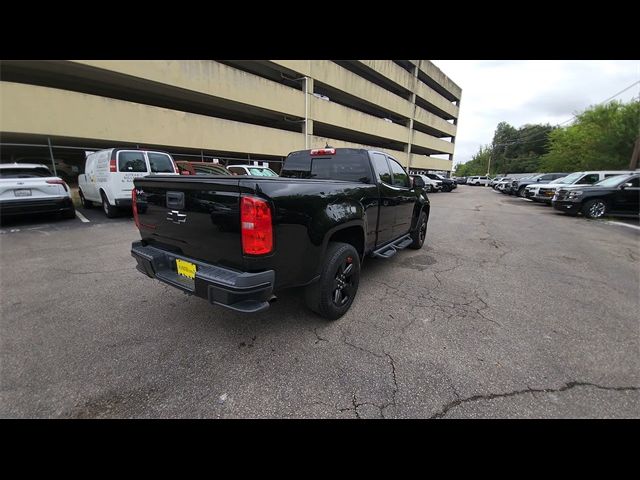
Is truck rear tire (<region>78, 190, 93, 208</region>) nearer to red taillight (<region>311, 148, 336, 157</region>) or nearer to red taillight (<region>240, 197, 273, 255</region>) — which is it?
red taillight (<region>311, 148, 336, 157</region>)

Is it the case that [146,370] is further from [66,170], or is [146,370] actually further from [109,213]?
[66,170]

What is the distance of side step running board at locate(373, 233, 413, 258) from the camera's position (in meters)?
3.79

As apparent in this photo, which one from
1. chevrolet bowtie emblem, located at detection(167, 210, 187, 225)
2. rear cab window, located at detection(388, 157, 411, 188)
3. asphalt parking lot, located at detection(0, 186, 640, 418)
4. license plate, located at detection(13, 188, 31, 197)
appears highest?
rear cab window, located at detection(388, 157, 411, 188)

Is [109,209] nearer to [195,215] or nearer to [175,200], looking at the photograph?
[175,200]

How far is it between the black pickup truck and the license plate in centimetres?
607

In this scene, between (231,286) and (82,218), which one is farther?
(82,218)

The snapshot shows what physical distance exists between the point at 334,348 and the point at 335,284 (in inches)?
25.8

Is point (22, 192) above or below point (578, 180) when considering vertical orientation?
below

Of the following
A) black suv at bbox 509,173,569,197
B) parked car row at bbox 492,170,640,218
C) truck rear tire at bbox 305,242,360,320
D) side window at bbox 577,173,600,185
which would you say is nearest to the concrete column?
black suv at bbox 509,173,569,197

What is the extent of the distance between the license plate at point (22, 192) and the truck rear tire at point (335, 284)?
782 cm

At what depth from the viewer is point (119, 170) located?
7.03 meters

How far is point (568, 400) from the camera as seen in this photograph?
6.43 feet

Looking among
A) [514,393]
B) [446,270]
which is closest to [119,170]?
[446,270]
